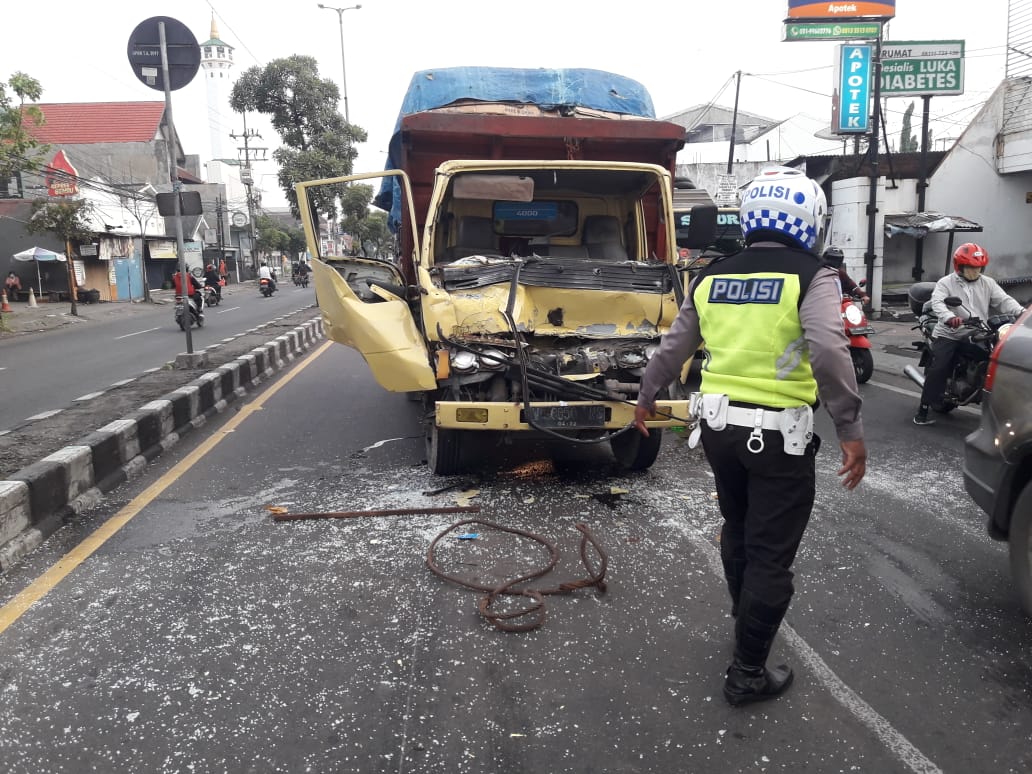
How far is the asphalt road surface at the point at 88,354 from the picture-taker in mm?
9805

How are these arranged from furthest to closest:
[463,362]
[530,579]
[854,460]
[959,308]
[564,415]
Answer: [959,308] → [463,362] → [564,415] → [530,579] → [854,460]

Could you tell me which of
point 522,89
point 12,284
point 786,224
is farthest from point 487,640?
point 12,284

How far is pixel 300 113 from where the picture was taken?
3641cm

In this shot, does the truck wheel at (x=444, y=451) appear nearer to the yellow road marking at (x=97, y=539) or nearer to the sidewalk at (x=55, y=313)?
the yellow road marking at (x=97, y=539)

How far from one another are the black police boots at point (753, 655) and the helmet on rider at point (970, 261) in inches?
205

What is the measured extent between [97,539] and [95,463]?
1.04m

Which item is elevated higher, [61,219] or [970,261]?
[61,219]

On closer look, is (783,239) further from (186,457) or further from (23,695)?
(186,457)

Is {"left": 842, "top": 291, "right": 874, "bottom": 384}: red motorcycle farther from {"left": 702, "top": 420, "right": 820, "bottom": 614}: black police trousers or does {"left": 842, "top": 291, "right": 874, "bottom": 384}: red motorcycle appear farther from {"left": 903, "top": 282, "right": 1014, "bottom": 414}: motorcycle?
{"left": 702, "top": 420, "right": 820, "bottom": 614}: black police trousers

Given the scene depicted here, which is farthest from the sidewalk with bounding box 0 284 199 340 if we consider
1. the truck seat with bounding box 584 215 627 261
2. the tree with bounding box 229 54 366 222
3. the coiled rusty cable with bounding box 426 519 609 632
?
the coiled rusty cable with bounding box 426 519 609 632

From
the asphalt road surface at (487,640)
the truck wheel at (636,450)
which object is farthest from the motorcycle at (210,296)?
the truck wheel at (636,450)

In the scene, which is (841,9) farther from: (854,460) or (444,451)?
(854,460)

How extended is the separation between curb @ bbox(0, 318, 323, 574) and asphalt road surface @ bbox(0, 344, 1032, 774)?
0.50 ft

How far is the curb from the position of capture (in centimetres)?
438
